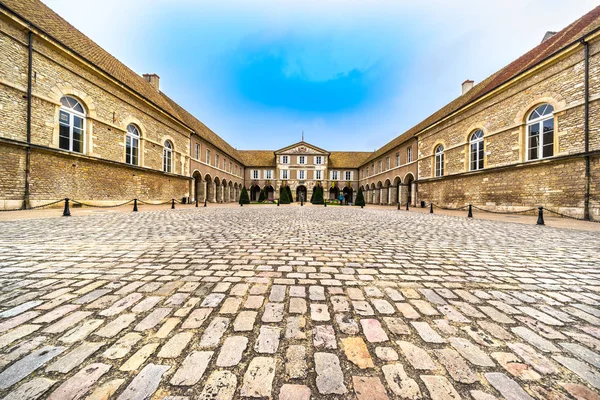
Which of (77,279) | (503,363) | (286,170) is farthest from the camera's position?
(286,170)

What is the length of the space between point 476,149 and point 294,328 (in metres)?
19.0

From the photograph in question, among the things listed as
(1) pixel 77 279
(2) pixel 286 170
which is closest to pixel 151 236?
(1) pixel 77 279

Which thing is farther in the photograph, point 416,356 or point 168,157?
point 168,157

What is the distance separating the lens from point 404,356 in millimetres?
1295

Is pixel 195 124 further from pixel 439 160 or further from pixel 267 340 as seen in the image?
pixel 267 340

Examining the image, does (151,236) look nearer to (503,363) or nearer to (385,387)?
(385,387)

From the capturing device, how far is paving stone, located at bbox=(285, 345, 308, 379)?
3.77ft

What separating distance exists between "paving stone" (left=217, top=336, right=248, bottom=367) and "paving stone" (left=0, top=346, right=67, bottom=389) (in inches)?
36.8

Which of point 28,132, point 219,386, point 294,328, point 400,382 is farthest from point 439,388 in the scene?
point 28,132

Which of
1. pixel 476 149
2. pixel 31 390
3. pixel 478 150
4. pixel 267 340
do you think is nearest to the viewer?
pixel 31 390

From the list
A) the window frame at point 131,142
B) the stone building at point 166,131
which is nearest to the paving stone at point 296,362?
the stone building at point 166,131

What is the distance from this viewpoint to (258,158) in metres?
41.7

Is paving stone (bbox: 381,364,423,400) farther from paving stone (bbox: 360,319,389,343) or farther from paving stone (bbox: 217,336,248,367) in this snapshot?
paving stone (bbox: 217,336,248,367)

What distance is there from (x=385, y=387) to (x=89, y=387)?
142 cm
